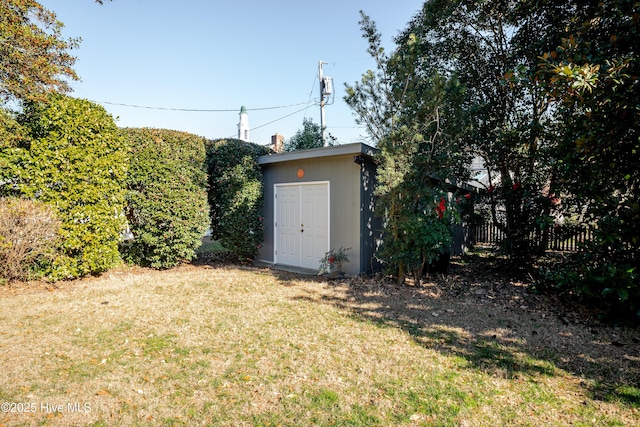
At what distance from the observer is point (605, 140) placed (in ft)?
12.6

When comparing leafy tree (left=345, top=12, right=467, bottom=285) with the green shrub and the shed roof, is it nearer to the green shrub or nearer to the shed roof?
the shed roof

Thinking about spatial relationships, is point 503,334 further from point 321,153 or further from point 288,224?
point 288,224

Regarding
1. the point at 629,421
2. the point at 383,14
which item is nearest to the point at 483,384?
the point at 629,421

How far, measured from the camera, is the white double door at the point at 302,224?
753 cm

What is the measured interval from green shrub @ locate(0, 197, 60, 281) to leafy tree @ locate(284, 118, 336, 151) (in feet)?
30.8

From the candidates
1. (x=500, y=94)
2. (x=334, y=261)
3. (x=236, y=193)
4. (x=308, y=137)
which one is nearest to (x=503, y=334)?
(x=334, y=261)

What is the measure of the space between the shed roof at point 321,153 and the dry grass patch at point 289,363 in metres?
2.96

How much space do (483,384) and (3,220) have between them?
6.90m

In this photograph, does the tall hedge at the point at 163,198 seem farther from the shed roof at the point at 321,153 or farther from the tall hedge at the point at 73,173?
the shed roof at the point at 321,153

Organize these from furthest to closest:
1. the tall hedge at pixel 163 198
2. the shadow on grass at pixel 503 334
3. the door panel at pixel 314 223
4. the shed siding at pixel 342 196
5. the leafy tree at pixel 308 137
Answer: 1. the leafy tree at pixel 308 137
2. the door panel at pixel 314 223
3. the shed siding at pixel 342 196
4. the tall hedge at pixel 163 198
5. the shadow on grass at pixel 503 334

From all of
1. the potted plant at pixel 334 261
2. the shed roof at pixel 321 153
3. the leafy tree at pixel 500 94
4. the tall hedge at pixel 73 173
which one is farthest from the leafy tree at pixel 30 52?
the leafy tree at pixel 500 94

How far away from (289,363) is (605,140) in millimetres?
4465

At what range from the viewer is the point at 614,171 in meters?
4.21

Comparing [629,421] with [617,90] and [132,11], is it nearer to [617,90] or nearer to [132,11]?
[617,90]
